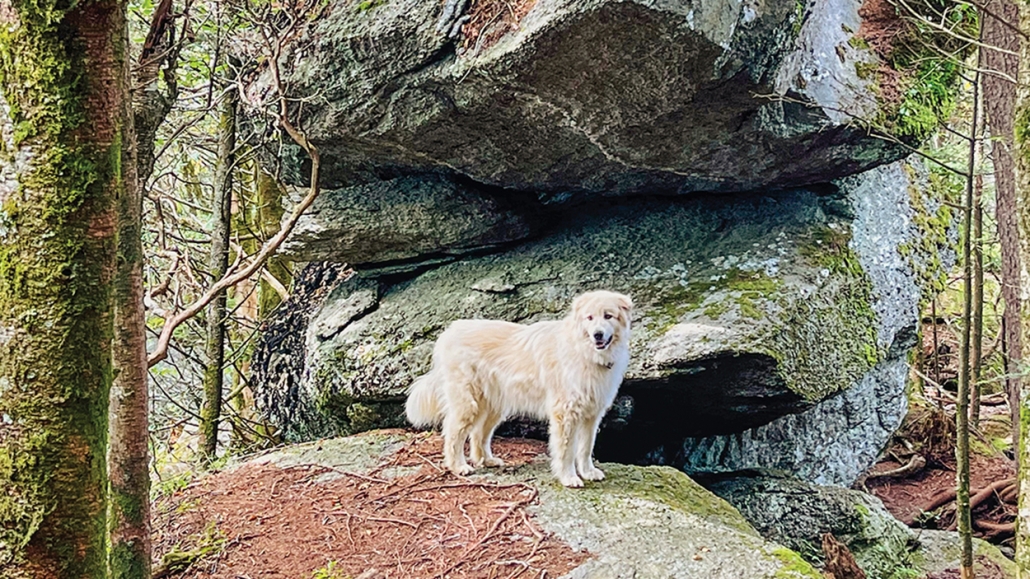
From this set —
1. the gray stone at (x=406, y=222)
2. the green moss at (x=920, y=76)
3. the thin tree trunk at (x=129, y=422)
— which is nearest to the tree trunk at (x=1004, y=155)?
the green moss at (x=920, y=76)

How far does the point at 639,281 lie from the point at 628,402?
1.22 meters

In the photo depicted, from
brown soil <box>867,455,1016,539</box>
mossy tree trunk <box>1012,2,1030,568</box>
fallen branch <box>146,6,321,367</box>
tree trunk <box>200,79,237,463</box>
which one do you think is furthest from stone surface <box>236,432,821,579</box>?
brown soil <box>867,455,1016,539</box>

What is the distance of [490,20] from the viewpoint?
588cm

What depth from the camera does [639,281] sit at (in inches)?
287

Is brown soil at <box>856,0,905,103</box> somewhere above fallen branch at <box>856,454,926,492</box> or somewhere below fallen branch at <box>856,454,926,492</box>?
above

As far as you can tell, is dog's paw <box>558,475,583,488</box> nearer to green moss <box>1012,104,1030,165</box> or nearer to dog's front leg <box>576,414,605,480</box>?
dog's front leg <box>576,414,605,480</box>

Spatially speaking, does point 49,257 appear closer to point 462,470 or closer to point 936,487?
point 462,470

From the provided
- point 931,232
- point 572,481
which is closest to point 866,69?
point 931,232

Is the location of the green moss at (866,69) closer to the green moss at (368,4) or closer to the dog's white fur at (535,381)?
the dog's white fur at (535,381)

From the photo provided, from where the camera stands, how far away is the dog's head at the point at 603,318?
18.5ft

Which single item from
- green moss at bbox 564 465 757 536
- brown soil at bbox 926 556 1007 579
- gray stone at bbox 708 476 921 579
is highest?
green moss at bbox 564 465 757 536

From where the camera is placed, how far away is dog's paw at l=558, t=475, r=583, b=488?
5742 millimetres

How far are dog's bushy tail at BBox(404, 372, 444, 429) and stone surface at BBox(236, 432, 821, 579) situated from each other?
1.59 ft

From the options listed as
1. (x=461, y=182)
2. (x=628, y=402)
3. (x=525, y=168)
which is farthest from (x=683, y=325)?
(x=461, y=182)
